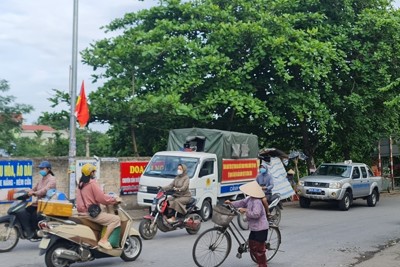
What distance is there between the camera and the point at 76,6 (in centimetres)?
1457

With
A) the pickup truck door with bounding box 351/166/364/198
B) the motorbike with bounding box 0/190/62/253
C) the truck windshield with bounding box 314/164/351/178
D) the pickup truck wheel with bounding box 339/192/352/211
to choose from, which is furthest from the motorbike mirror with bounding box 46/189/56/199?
the pickup truck door with bounding box 351/166/364/198

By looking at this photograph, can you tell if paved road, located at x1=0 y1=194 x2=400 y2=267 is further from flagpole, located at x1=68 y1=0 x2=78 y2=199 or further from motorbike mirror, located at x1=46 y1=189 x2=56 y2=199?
flagpole, located at x1=68 y1=0 x2=78 y2=199

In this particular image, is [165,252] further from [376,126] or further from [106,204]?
[376,126]

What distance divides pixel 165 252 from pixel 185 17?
45.6 feet

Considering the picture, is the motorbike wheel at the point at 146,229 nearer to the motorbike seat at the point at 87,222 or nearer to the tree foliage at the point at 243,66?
the motorbike seat at the point at 87,222

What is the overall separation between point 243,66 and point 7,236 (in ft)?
43.2

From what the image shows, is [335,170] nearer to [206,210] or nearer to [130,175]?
[206,210]

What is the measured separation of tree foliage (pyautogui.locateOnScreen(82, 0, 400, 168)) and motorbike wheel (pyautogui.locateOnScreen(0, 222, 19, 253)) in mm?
9142

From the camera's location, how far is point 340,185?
760 inches

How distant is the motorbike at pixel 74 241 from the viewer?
777 cm

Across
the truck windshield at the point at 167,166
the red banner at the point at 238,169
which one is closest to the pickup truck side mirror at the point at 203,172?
the truck windshield at the point at 167,166

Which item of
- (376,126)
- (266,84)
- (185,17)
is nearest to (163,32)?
(185,17)

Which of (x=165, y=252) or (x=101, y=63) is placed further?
(x=101, y=63)

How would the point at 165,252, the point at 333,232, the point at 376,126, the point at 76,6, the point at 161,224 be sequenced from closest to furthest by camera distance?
the point at 165,252 < the point at 161,224 < the point at 333,232 < the point at 76,6 < the point at 376,126
